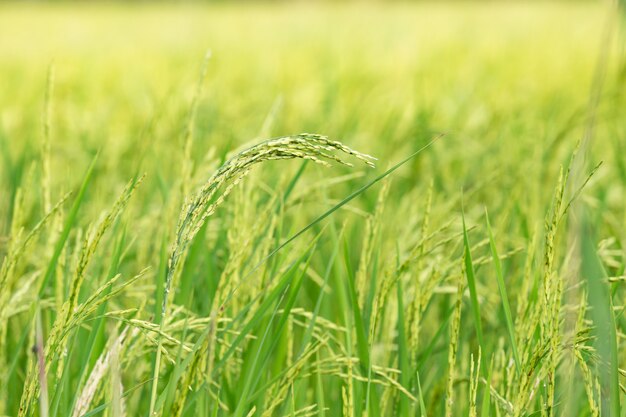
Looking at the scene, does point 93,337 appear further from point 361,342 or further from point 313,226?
point 313,226

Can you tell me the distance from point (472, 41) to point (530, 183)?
3.70 m

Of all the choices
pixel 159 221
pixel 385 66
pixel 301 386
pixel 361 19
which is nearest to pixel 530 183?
pixel 159 221

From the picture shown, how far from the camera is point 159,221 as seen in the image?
1.29m

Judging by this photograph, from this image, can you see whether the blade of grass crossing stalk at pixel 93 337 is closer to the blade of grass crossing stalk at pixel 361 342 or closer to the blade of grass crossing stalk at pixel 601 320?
the blade of grass crossing stalk at pixel 361 342

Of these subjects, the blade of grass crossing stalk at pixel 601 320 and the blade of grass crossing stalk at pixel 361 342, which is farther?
the blade of grass crossing stalk at pixel 361 342

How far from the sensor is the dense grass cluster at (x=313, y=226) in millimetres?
717

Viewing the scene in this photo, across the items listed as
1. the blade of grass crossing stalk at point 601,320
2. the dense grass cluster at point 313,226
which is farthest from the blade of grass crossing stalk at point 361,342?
the blade of grass crossing stalk at point 601,320

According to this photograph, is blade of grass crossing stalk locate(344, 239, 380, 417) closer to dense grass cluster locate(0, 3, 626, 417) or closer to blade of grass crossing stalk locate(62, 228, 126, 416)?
dense grass cluster locate(0, 3, 626, 417)

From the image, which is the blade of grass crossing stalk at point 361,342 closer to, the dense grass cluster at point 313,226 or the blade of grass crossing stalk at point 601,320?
the dense grass cluster at point 313,226

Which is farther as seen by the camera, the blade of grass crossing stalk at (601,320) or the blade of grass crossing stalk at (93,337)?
the blade of grass crossing stalk at (93,337)

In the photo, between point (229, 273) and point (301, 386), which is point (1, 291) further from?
point (301, 386)

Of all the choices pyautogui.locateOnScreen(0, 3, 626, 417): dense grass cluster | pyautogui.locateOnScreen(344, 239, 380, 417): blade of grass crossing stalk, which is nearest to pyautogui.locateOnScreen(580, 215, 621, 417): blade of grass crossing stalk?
pyautogui.locateOnScreen(0, 3, 626, 417): dense grass cluster

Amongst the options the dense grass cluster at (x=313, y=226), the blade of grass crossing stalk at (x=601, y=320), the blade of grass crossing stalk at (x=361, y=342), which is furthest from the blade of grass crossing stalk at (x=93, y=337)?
the blade of grass crossing stalk at (x=601, y=320)

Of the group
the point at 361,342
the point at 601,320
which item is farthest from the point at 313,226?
the point at 601,320
